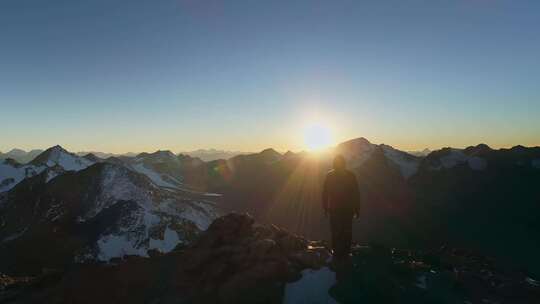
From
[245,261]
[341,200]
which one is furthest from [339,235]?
[245,261]

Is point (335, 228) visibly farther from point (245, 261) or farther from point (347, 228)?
point (245, 261)

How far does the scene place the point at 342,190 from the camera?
2070 cm

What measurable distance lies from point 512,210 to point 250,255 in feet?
612

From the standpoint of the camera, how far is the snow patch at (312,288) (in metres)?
18.2

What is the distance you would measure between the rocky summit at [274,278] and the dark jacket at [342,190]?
2.73m

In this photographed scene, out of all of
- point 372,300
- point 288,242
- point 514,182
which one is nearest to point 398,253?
point 288,242

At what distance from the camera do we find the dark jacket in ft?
67.9

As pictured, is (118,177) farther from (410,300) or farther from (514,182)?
(410,300)

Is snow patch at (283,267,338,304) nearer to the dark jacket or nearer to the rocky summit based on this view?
the rocky summit

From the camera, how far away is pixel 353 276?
762 inches

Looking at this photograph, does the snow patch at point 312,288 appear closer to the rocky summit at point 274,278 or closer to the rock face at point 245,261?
the rocky summit at point 274,278

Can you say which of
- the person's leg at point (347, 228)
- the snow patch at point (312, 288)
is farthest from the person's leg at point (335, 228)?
the snow patch at point (312, 288)

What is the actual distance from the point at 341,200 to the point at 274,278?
4807 mm


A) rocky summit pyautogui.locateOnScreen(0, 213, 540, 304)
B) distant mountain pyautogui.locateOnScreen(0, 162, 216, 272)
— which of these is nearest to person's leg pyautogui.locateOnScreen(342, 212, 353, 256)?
rocky summit pyautogui.locateOnScreen(0, 213, 540, 304)
